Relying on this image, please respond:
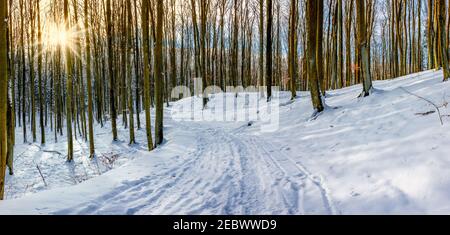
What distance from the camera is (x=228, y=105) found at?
22.2 meters

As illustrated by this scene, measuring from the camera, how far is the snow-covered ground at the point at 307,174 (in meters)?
3.79

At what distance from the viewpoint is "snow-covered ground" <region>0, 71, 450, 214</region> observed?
3789mm

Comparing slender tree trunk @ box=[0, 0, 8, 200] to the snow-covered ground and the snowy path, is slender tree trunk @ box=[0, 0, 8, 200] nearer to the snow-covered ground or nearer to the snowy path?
the snow-covered ground

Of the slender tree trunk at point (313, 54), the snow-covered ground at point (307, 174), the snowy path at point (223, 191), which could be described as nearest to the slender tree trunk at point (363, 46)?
the snow-covered ground at point (307, 174)

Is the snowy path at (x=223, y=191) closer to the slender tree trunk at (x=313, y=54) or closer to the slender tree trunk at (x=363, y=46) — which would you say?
the slender tree trunk at (x=313, y=54)

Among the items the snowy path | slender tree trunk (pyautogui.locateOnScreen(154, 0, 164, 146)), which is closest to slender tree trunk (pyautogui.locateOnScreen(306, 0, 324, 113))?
the snowy path

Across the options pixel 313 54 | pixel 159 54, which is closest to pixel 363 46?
pixel 313 54

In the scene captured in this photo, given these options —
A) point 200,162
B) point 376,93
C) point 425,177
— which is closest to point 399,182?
point 425,177

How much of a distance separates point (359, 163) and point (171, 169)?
3577 mm

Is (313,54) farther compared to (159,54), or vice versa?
(313,54)

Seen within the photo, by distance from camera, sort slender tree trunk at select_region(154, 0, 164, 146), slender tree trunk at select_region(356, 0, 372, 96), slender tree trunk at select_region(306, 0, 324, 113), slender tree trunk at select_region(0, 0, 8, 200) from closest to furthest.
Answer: slender tree trunk at select_region(0, 0, 8, 200) < slender tree trunk at select_region(356, 0, 372, 96) < slender tree trunk at select_region(154, 0, 164, 146) < slender tree trunk at select_region(306, 0, 324, 113)

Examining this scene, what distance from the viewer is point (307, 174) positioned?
5.46m

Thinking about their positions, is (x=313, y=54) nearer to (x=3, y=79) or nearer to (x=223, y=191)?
(x=223, y=191)
